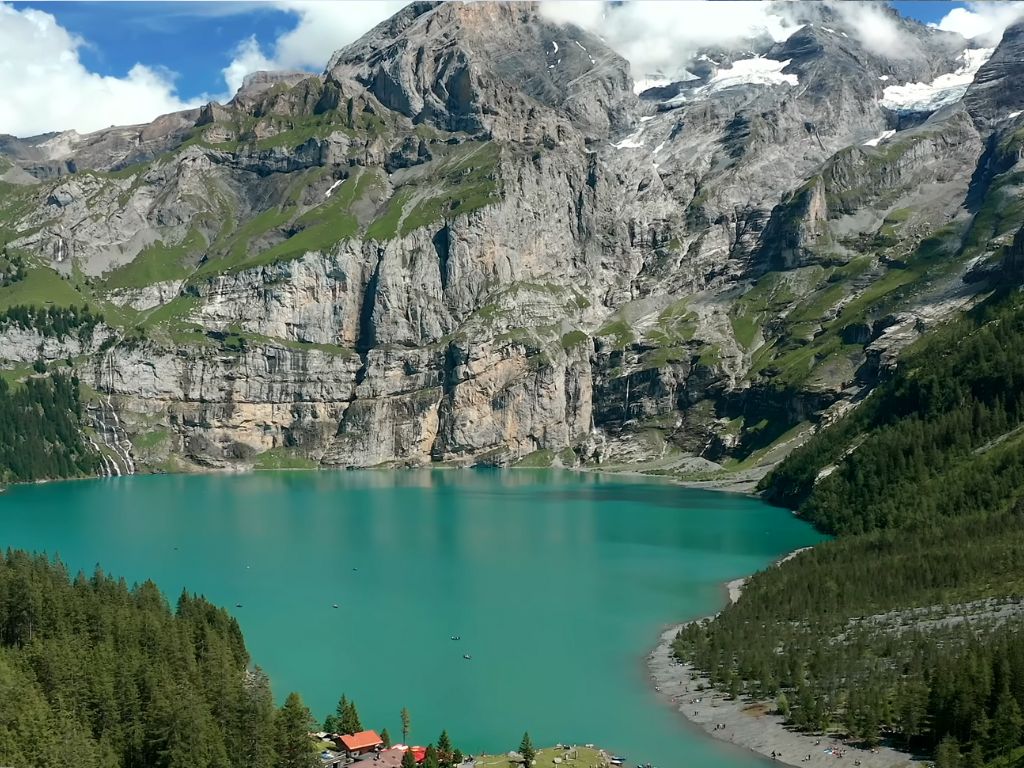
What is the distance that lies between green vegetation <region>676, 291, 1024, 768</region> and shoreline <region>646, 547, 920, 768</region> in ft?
4.86

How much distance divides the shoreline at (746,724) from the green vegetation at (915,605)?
1482mm

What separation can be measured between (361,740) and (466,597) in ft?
168

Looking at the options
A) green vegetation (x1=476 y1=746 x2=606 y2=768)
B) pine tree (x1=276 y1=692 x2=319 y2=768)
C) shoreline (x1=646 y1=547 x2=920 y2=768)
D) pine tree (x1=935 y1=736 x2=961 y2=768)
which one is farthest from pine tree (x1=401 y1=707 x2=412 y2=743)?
pine tree (x1=935 y1=736 x2=961 y2=768)

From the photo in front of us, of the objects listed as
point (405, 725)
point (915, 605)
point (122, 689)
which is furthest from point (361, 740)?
point (915, 605)

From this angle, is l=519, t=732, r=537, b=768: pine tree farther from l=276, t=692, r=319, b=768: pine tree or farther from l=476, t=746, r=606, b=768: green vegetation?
l=276, t=692, r=319, b=768: pine tree

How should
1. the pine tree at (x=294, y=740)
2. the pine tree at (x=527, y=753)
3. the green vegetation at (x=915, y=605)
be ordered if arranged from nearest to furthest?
the pine tree at (x=294, y=740) < the pine tree at (x=527, y=753) < the green vegetation at (x=915, y=605)

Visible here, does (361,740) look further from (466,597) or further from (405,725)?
(466,597)

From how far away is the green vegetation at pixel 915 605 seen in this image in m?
73.2

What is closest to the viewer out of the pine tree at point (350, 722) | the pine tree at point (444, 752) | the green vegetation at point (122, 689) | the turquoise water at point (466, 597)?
the green vegetation at point (122, 689)

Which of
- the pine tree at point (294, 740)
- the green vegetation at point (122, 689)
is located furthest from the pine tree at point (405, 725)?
the green vegetation at point (122, 689)

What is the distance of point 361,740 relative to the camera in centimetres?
7375

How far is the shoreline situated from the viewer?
72000 mm

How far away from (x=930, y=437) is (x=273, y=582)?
108 meters

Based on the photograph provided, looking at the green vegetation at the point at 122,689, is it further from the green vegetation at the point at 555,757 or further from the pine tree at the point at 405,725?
the green vegetation at the point at 555,757
